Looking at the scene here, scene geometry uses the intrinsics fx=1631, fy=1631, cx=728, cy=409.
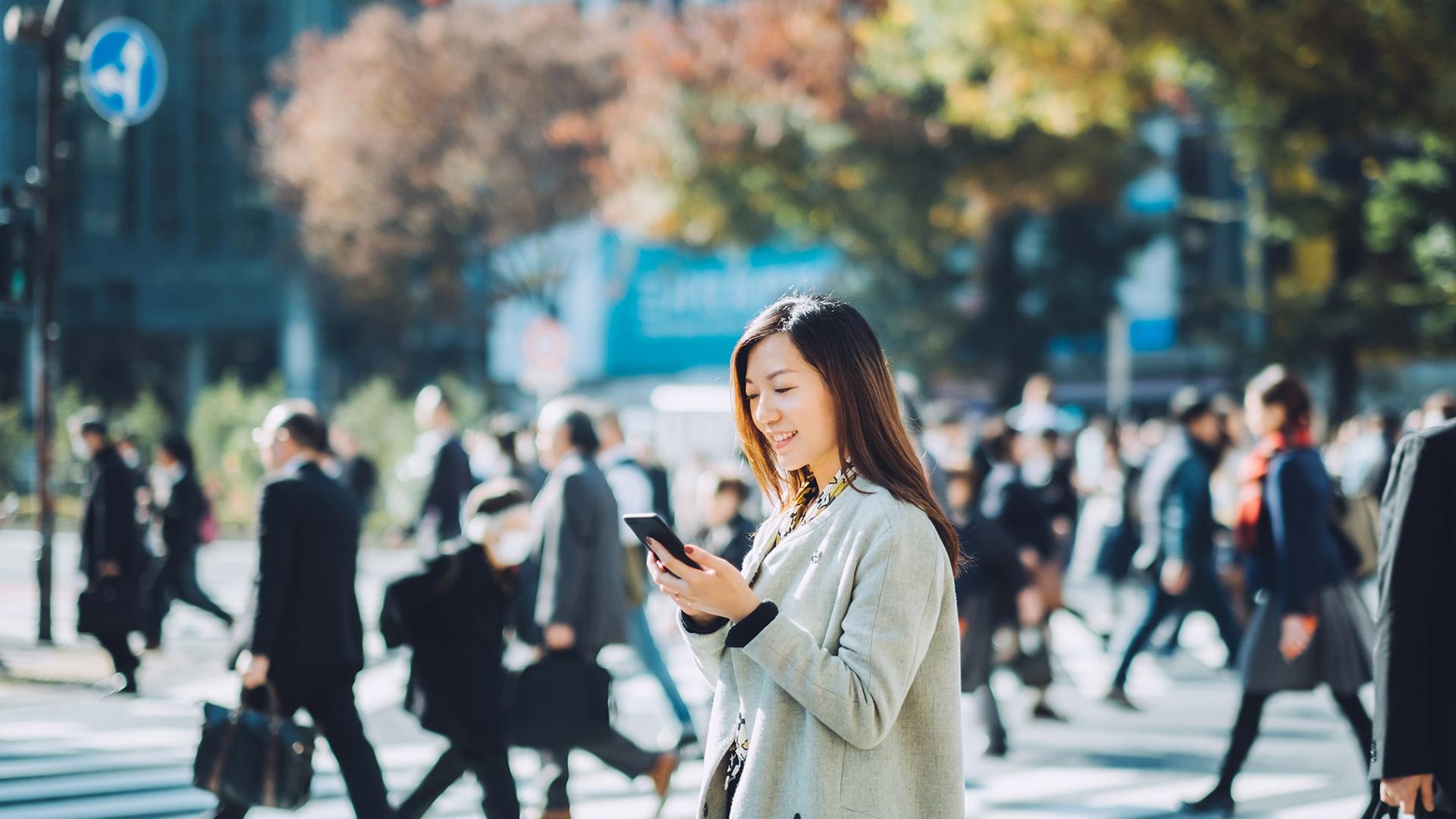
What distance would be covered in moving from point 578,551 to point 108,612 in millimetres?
4421

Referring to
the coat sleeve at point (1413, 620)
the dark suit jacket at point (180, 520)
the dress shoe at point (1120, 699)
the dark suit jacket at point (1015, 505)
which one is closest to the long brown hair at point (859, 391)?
the coat sleeve at point (1413, 620)

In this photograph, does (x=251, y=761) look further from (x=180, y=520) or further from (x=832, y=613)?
(x=180, y=520)

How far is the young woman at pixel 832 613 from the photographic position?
2652 mm

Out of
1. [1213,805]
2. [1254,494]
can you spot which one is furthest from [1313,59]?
[1213,805]

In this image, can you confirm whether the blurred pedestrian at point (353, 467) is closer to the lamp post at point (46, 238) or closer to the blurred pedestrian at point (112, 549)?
the lamp post at point (46, 238)

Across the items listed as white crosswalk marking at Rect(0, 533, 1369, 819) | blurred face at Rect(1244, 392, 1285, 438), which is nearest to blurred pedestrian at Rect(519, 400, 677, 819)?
white crosswalk marking at Rect(0, 533, 1369, 819)

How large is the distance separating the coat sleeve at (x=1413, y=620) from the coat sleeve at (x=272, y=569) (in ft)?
12.5

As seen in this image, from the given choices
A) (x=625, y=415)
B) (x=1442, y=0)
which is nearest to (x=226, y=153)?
(x=625, y=415)

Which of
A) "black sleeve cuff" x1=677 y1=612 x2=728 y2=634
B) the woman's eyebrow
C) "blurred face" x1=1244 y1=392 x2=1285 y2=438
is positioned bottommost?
"black sleeve cuff" x1=677 y1=612 x2=728 y2=634

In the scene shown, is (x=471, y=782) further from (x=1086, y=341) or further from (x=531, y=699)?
(x=1086, y=341)

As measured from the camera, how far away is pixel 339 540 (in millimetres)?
6031

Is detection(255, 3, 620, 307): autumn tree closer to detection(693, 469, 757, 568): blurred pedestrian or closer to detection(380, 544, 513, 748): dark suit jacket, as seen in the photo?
detection(693, 469, 757, 568): blurred pedestrian

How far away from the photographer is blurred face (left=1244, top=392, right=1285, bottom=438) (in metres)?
6.95

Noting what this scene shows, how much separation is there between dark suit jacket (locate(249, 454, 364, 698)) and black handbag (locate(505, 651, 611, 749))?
655mm
